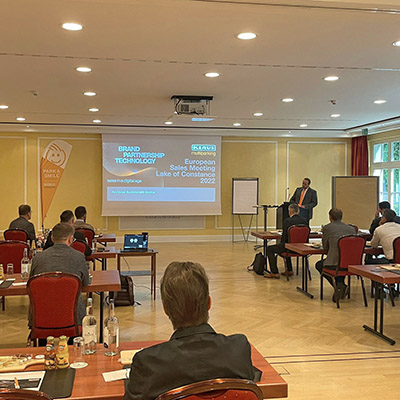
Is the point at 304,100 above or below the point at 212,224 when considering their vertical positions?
above

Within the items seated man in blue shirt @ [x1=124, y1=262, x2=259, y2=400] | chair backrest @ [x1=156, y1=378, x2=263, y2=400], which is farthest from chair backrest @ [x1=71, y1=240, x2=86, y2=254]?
chair backrest @ [x1=156, y1=378, x2=263, y2=400]

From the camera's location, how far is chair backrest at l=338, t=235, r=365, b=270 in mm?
6570

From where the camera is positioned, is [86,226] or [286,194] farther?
[286,194]

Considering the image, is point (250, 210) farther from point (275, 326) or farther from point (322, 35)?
point (322, 35)

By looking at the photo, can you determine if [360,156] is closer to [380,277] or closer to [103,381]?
[380,277]

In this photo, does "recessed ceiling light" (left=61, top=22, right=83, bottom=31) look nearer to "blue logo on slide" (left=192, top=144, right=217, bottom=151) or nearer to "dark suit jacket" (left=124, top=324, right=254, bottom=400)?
"dark suit jacket" (left=124, top=324, right=254, bottom=400)

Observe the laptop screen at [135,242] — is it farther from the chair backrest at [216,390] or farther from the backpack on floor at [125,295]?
the chair backrest at [216,390]

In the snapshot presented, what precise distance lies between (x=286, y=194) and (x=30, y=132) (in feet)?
24.6

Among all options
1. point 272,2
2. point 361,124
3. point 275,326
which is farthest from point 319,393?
point 361,124

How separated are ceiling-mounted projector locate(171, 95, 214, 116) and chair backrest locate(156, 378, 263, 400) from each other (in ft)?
23.8

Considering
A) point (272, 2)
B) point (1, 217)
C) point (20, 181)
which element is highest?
point (272, 2)

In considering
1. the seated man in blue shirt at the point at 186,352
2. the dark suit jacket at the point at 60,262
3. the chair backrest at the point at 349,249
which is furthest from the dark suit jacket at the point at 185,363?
the chair backrest at the point at 349,249

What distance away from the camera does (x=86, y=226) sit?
8.16 m

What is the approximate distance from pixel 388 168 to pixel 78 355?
12.2 meters
